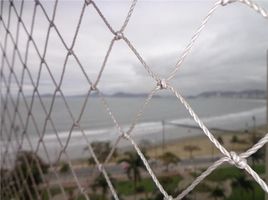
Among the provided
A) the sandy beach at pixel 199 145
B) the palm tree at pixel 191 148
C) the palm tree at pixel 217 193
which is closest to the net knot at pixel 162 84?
the palm tree at pixel 217 193

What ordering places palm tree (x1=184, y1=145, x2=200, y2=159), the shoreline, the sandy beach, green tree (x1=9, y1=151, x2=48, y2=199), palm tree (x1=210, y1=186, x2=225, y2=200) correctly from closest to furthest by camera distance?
1. green tree (x1=9, y1=151, x2=48, y2=199)
2. palm tree (x1=210, y1=186, x2=225, y2=200)
3. the shoreline
4. the sandy beach
5. palm tree (x1=184, y1=145, x2=200, y2=159)

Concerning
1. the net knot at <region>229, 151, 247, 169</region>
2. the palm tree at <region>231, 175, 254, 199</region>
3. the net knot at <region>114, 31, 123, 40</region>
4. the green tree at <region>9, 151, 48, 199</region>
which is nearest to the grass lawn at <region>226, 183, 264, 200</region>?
the palm tree at <region>231, 175, 254, 199</region>

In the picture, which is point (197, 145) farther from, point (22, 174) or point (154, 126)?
point (22, 174)

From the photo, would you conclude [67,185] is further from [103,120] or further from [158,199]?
[103,120]

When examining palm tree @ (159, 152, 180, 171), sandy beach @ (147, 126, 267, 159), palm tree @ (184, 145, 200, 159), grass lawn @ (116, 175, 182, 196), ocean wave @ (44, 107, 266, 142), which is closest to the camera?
grass lawn @ (116, 175, 182, 196)

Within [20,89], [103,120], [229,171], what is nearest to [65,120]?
[103,120]

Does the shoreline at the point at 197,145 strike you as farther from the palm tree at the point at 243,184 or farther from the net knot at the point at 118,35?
the net knot at the point at 118,35

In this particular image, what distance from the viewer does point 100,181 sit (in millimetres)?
11023

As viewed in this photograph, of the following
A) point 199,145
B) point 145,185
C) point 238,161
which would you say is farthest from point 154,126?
point 238,161

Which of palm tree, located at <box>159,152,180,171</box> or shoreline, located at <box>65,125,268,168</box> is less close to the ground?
shoreline, located at <box>65,125,268,168</box>

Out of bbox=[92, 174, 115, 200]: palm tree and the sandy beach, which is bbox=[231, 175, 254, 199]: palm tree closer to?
the sandy beach

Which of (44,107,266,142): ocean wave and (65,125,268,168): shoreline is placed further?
(44,107,266,142): ocean wave

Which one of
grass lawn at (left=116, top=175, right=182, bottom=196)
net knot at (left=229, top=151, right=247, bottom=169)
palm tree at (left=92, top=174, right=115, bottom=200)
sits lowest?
net knot at (left=229, top=151, right=247, bottom=169)

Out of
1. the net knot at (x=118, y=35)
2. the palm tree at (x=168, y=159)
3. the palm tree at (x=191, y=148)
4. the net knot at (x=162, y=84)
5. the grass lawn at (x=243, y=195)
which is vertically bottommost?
the net knot at (x=162, y=84)
